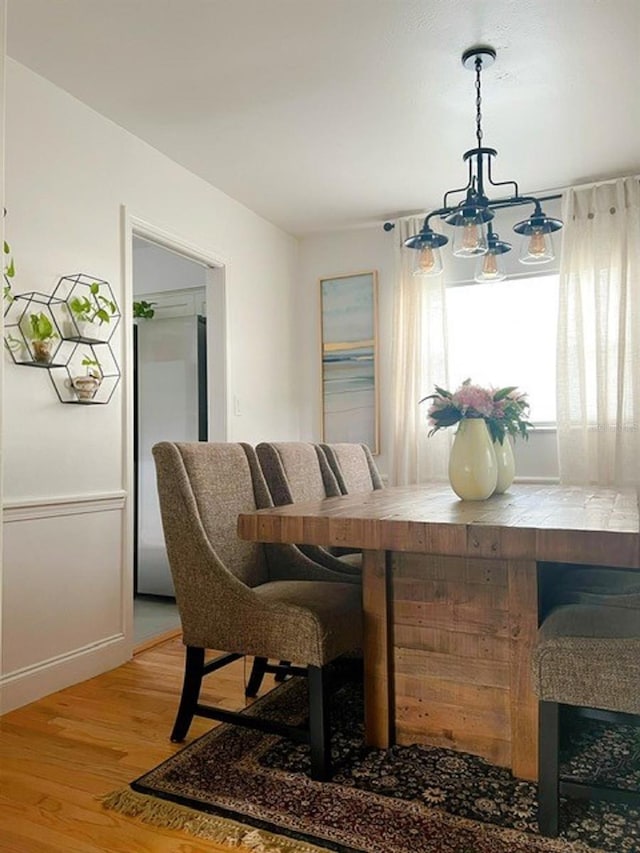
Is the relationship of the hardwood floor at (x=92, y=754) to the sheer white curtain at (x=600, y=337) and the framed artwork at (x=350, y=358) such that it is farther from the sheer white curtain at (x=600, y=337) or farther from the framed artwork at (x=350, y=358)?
the sheer white curtain at (x=600, y=337)

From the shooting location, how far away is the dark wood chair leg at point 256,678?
8.29ft

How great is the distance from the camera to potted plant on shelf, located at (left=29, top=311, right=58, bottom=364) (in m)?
2.62

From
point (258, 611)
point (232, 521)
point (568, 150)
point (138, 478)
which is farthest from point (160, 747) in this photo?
point (568, 150)

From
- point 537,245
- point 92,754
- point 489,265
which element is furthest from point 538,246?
point 92,754

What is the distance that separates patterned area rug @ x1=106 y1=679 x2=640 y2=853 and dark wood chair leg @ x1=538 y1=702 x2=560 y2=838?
37mm

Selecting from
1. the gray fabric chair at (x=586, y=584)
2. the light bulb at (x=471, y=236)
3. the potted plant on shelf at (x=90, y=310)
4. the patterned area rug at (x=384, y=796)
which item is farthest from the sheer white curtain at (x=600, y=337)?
the potted plant on shelf at (x=90, y=310)

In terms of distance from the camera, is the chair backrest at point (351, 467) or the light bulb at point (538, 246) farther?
the chair backrest at point (351, 467)

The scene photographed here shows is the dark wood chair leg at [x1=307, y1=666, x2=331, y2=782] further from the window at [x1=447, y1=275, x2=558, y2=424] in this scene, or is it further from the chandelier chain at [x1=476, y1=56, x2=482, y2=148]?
the window at [x1=447, y1=275, x2=558, y2=424]

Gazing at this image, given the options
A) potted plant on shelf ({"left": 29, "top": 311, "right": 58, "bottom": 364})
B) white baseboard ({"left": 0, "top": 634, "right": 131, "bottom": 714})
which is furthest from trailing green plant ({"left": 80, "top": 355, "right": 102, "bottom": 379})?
white baseboard ({"left": 0, "top": 634, "right": 131, "bottom": 714})

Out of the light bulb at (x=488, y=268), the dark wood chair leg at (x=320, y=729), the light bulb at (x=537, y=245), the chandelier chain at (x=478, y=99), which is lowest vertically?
the dark wood chair leg at (x=320, y=729)

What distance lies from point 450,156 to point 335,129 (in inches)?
27.7

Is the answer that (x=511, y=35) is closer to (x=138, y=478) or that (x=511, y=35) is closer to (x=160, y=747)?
(x=160, y=747)

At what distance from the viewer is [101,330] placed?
303 cm

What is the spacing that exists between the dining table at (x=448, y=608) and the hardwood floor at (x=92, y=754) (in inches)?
27.3
